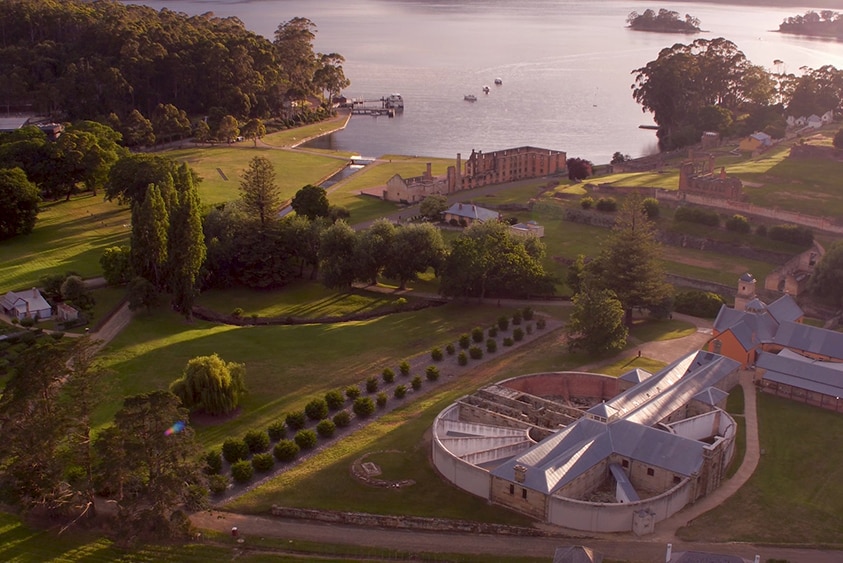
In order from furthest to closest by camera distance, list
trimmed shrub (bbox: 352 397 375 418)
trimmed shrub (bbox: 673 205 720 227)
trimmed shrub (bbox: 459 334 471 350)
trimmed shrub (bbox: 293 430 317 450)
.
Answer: trimmed shrub (bbox: 673 205 720 227)
trimmed shrub (bbox: 459 334 471 350)
trimmed shrub (bbox: 352 397 375 418)
trimmed shrub (bbox: 293 430 317 450)

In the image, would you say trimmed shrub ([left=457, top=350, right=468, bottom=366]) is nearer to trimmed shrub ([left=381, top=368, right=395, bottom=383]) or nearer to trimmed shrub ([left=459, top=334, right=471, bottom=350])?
trimmed shrub ([left=459, top=334, right=471, bottom=350])


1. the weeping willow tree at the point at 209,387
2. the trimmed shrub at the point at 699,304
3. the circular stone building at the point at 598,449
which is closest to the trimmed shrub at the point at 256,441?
the weeping willow tree at the point at 209,387

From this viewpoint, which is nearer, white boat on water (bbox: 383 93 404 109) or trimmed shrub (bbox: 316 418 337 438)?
trimmed shrub (bbox: 316 418 337 438)

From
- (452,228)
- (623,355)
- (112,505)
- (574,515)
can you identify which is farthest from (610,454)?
(452,228)

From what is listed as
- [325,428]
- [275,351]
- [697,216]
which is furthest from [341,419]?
[697,216]

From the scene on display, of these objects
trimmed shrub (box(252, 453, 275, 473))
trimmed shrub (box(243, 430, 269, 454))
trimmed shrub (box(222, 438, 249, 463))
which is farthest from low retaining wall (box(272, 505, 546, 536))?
trimmed shrub (box(243, 430, 269, 454))

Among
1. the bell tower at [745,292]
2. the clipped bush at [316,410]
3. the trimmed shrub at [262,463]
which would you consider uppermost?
the bell tower at [745,292]

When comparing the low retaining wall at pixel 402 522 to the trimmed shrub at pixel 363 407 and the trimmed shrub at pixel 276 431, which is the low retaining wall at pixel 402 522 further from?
the trimmed shrub at pixel 363 407

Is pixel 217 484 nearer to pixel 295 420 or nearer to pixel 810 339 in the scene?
pixel 295 420
